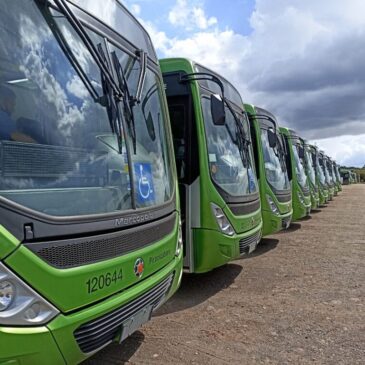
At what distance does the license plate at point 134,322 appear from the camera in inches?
123

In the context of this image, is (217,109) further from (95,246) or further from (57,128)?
(95,246)

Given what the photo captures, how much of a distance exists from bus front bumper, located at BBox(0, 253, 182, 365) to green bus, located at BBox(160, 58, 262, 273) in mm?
2656

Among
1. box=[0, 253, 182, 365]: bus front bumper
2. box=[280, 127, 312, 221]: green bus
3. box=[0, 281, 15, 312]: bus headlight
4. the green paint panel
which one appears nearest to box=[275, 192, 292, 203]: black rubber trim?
box=[280, 127, 312, 221]: green bus

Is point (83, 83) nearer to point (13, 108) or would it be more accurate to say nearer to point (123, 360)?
point (13, 108)

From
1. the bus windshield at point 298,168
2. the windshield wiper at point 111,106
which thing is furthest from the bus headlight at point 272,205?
the windshield wiper at point 111,106

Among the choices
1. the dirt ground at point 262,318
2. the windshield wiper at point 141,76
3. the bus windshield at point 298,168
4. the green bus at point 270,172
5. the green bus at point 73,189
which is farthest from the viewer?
the bus windshield at point 298,168

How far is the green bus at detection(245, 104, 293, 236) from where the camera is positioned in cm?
900

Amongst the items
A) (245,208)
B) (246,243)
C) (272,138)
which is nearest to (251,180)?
(245,208)

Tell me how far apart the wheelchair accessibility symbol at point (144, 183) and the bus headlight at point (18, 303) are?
1.33 metres

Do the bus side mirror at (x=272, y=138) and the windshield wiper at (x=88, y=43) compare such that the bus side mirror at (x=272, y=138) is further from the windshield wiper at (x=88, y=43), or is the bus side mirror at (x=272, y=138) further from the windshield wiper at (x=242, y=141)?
the windshield wiper at (x=88, y=43)

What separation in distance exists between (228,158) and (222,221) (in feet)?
3.57

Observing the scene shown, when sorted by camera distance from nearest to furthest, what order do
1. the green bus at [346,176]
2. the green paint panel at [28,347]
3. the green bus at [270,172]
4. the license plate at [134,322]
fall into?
the green paint panel at [28,347]
the license plate at [134,322]
the green bus at [270,172]
the green bus at [346,176]

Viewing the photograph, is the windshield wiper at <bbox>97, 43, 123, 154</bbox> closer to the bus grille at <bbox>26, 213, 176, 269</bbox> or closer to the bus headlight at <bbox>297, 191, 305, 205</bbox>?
the bus grille at <bbox>26, 213, 176, 269</bbox>

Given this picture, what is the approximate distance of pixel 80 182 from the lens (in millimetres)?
2924
